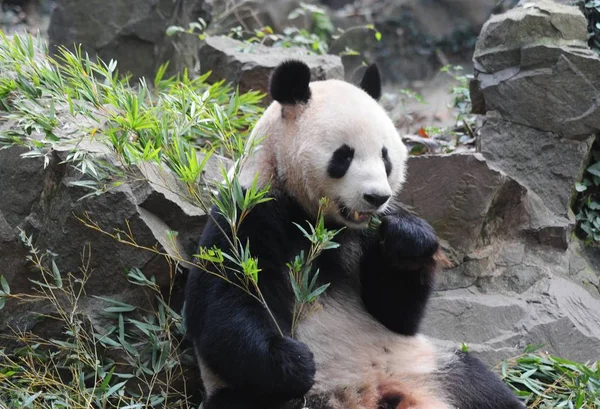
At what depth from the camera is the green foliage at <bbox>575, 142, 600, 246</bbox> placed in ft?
17.1

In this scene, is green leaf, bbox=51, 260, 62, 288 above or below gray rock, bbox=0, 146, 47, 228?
below

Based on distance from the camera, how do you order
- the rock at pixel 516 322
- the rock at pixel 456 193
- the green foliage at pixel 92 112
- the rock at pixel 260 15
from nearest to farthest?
the green foliage at pixel 92 112 < the rock at pixel 516 322 < the rock at pixel 456 193 < the rock at pixel 260 15

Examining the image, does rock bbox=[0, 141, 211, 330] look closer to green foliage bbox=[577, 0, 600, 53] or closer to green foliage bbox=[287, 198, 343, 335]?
green foliage bbox=[287, 198, 343, 335]

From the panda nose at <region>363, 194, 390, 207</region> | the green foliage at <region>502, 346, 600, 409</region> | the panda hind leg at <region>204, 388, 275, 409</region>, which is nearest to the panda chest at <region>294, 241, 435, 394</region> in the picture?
the panda hind leg at <region>204, 388, 275, 409</region>

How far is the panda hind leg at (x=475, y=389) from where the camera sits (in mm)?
3633

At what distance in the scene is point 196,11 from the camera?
8328 mm

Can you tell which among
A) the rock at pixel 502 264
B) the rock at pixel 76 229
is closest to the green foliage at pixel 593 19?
the rock at pixel 502 264

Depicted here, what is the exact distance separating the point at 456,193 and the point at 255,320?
6.39 ft

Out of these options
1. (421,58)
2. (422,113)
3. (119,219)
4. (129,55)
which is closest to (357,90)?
(119,219)

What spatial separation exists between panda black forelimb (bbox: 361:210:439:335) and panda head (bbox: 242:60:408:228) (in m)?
0.20

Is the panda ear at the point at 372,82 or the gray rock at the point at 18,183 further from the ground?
the panda ear at the point at 372,82

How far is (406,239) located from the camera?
3611 millimetres

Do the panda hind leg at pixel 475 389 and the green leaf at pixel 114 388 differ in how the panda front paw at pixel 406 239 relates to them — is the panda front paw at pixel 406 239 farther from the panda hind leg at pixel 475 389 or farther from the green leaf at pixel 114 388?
the green leaf at pixel 114 388

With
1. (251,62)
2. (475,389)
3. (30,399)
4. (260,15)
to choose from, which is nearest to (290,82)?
(475,389)
